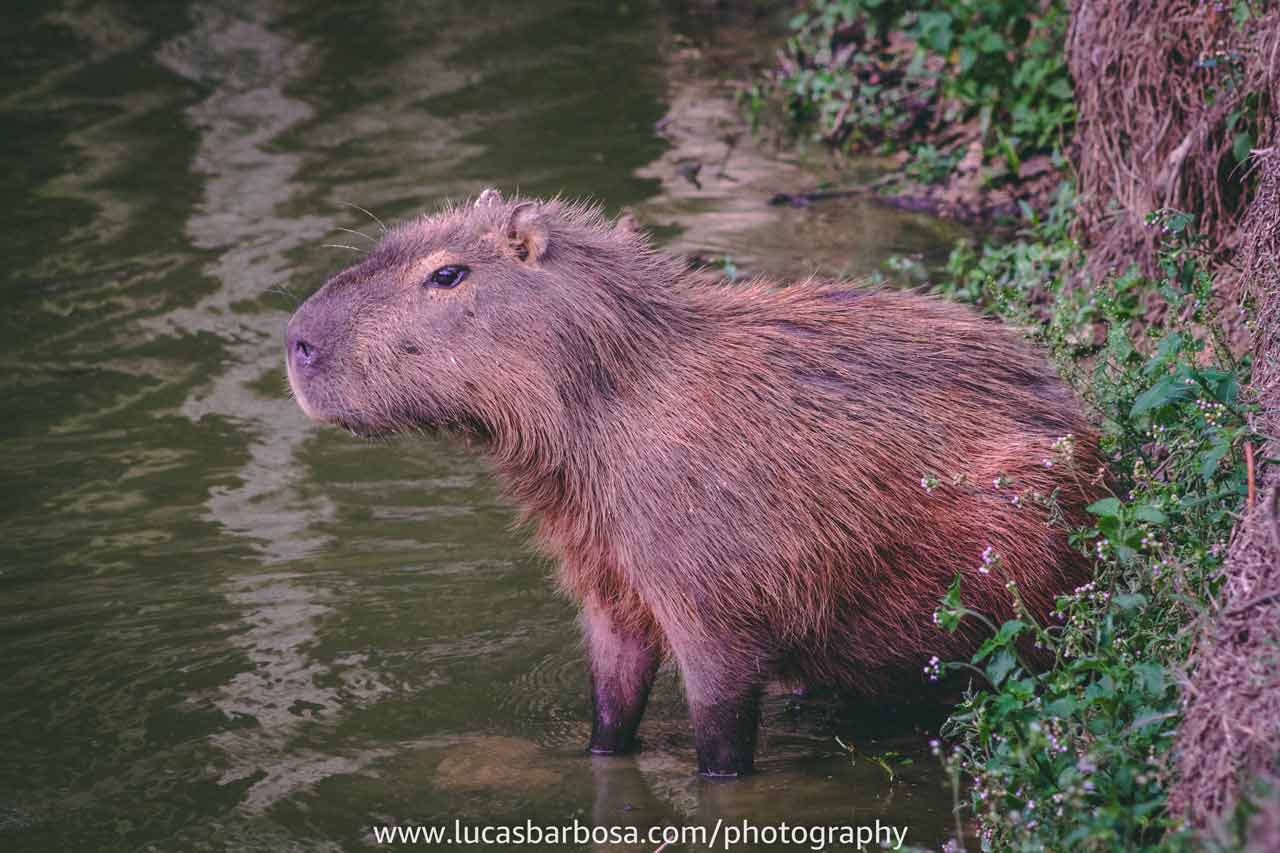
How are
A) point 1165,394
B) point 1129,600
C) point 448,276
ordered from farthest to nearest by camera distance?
→ point 448,276 < point 1165,394 < point 1129,600

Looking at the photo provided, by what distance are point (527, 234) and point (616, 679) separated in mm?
1174

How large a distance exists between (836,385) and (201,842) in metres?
1.87

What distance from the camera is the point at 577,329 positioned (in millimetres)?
4090

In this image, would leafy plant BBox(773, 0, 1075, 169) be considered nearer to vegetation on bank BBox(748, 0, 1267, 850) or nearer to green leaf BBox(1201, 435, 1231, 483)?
vegetation on bank BBox(748, 0, 1267, 850)

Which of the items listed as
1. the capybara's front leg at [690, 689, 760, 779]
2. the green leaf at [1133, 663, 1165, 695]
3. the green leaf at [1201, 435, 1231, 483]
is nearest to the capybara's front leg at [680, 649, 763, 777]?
the capybara's front leg at [690, 689, 760, 779]

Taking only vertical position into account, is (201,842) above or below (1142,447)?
below

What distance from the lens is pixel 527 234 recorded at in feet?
13.6

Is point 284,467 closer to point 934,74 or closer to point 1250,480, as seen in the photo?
point 934,74

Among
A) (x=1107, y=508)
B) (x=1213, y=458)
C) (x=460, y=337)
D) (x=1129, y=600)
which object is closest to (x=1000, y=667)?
(x=1129, y=600)

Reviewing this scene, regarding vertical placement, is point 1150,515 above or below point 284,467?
above

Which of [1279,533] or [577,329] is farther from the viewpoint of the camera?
[577,329]

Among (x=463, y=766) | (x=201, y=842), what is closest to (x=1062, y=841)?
(x=463, y=766)

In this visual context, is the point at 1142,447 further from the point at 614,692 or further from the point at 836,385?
the point at 614,692

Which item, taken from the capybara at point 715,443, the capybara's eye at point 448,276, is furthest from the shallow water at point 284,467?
the capybara's eye at point 448,276
